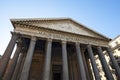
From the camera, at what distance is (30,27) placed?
1155 cm

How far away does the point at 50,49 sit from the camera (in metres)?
11.0

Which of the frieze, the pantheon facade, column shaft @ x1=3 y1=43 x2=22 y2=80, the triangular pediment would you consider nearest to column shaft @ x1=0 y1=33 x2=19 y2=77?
the pantheon facade

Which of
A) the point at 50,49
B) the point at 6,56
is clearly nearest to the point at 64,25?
the point at 50,49

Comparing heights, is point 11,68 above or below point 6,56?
below

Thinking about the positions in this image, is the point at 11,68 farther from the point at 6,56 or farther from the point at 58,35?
the point at 58,35

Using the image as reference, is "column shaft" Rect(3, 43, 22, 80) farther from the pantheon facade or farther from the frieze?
the frieze

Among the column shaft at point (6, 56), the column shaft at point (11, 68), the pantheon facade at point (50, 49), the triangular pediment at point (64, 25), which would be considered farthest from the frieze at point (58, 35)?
the column shaft at point (11, 68)

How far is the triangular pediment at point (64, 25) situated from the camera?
39.5 ft

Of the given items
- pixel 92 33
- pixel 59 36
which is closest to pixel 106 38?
pixel 92 33

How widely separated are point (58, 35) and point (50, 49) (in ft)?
7.57

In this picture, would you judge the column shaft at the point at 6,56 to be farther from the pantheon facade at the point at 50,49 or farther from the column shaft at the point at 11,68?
the column shaft at the point at 11,68

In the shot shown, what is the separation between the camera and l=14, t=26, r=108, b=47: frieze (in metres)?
11.3

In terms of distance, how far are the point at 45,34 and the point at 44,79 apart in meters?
5.05

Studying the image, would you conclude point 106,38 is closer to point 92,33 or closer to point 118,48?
point 92,33
